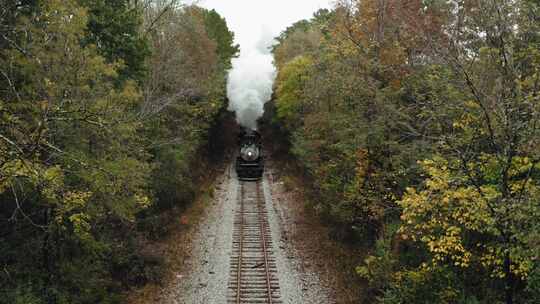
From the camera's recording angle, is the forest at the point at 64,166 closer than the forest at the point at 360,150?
No

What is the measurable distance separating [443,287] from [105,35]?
14.4m

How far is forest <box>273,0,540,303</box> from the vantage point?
7.54 metres

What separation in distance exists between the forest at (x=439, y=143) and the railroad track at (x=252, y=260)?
328 centimetres

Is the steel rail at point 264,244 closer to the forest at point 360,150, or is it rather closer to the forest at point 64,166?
the forest at point 360,150

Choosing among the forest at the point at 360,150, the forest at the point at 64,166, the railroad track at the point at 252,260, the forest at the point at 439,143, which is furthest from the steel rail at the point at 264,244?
the forest at the point at 64,166

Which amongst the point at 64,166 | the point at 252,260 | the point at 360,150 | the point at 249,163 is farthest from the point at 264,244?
the point at 249,163

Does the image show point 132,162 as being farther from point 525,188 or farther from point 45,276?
point 525,188

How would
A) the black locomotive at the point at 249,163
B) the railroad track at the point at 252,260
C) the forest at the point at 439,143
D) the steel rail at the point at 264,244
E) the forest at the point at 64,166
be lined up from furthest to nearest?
the black locomotive at the point at 249,163
the steel rail at the point at 264,244
the railroad track at the point at 252,260
the forest at the point at 64,166
the forest at the point at 439,143

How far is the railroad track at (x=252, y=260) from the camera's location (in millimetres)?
14508

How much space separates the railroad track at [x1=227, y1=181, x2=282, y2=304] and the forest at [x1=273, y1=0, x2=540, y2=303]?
328 cm

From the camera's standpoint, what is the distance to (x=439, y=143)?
8.16 meters

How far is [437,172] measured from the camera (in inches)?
313

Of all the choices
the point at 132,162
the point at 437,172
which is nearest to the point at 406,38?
the point at 437,172

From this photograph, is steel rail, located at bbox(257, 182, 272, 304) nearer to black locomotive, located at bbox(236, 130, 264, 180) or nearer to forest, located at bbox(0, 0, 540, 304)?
forest, located at bbox(0, 0, 540, 304)
